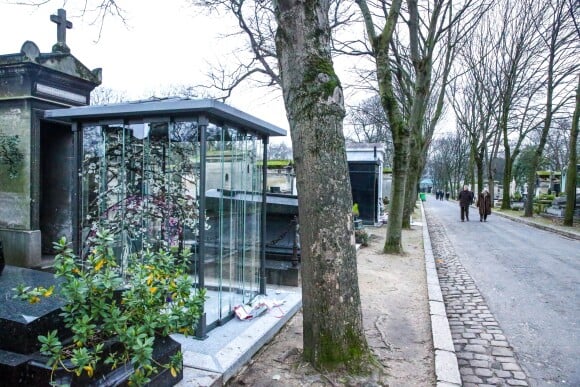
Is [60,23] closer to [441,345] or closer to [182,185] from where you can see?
[182,185]

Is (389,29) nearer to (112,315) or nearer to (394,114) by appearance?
(394,114)

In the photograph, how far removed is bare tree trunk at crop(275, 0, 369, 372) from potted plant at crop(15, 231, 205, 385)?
103cm

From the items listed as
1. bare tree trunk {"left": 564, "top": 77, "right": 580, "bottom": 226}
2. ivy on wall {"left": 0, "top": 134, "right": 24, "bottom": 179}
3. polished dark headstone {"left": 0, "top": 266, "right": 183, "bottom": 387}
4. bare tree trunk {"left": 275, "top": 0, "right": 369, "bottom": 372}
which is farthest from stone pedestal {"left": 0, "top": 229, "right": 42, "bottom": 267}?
bare tree trunk {"left": 564, "top": 77, "right": 580, "bottom": 226}

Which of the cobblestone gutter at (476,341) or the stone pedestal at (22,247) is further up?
the stone pedestal at (22,247)

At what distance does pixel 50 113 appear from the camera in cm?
459

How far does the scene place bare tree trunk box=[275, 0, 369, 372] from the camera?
3451 millimetres

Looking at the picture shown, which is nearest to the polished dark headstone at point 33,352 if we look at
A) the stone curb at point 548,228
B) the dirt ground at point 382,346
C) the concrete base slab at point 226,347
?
the concrete base slab at point 226,347

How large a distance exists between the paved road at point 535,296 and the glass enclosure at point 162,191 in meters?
3.42

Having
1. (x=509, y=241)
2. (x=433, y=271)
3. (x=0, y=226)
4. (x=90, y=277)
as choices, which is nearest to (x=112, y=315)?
(x=90, y=277)

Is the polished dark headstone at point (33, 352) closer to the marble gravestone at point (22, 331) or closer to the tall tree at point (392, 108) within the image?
the marble gravestone at point (22, 331)

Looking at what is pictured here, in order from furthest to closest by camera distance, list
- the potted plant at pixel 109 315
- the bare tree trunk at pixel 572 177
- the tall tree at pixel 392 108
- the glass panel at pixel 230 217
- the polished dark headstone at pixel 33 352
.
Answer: the bare tree trunk at pixel 572 177 < the tall tree at pixel 392 108 < the glass panel at pixel 230 217 < the polished dark headstone at pixel 33 352 < the potted plant at pixel 109 315

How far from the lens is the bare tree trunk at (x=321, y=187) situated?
11.3ft

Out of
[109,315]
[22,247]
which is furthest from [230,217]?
[22,247]

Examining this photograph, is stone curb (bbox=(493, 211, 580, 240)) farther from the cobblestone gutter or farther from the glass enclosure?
the glass enclosure
